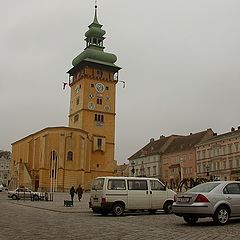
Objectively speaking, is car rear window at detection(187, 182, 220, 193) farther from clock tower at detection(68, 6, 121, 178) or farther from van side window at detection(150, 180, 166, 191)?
clock tower at detection(68, 6, 121, 178)

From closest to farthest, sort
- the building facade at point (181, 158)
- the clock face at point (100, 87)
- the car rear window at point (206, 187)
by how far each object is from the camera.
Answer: the car rear window at point (206, 187), the clock face at point (100, 87), the building facade at point (181, 158)

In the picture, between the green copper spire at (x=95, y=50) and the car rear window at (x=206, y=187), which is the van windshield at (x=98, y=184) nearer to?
the car rear window at (x=206, y=187)

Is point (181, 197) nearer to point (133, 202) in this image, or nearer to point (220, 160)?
point (133, 202)

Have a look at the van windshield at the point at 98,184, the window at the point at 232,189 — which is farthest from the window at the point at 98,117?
the window at the point at 232,189

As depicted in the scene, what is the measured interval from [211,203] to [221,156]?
67.3m

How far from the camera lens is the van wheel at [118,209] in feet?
67.8

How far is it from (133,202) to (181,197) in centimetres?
653

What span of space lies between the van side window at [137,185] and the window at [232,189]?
675 cm

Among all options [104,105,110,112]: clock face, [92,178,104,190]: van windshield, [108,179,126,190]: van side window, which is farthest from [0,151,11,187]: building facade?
[108,179,126,190]: van side window

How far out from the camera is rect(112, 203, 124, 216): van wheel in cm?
2066

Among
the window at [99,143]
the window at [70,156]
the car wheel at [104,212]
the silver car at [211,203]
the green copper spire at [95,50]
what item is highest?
the green copper spire at [95,50]

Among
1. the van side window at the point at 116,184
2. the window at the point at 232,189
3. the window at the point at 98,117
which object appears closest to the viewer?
the window at the point at 232,189

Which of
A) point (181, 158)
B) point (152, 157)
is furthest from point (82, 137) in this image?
point (152, 157)

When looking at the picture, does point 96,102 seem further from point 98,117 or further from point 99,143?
point 99,143
